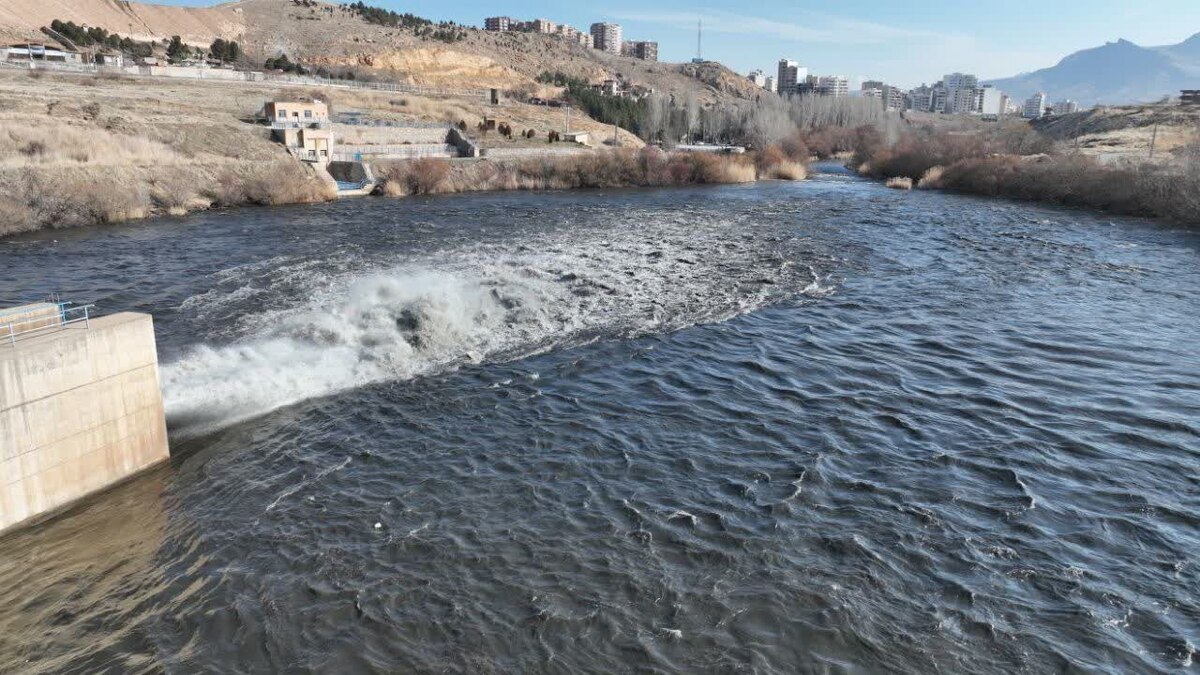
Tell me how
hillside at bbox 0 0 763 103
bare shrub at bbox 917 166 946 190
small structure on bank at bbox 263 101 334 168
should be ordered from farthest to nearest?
hillside at bbox 0 0 763 103, bare shrub at bbox 917 166 946 190, small structure on bank at bbox 263 101 334 168

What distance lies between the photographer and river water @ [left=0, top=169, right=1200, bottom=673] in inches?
410

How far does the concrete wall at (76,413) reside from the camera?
12.5m

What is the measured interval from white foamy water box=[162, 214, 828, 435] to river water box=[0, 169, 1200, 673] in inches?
6.4

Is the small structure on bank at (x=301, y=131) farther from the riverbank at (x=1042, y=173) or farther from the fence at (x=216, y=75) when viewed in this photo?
the riverbank at (x=1042, y=173)

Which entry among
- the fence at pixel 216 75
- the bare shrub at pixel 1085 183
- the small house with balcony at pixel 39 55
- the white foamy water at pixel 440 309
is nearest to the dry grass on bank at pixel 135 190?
the white foamy water at pixel 440 309

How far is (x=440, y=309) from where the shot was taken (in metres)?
24.5

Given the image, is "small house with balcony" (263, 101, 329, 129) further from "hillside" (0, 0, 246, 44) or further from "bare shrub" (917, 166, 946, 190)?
"hillside" (0, 0, 246, 44)

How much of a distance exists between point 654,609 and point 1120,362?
58.9ft

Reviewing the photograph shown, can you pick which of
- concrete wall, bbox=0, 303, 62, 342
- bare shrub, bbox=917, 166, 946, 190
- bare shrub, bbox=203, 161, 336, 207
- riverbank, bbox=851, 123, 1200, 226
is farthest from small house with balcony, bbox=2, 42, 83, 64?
riverbank, bbox=851, 123, 1200, 226

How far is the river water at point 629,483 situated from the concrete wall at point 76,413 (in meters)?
0.60

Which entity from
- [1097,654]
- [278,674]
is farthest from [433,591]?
[1097,654]

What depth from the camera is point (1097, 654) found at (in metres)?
10.2

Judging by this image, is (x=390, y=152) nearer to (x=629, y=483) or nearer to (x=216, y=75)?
(x=216, y=75)

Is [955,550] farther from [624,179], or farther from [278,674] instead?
[624,179]
